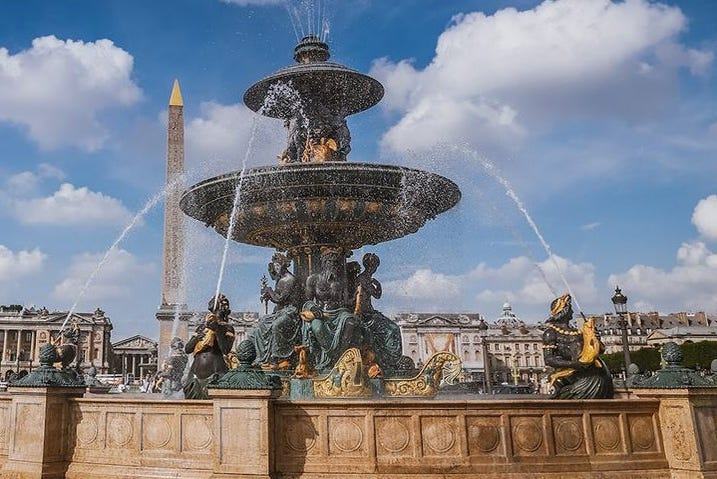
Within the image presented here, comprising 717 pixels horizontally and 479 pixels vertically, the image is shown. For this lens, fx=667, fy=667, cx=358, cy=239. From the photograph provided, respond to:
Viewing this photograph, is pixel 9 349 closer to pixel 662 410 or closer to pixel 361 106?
pixel 361 106

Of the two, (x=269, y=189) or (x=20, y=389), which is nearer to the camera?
(x=20, y=389)

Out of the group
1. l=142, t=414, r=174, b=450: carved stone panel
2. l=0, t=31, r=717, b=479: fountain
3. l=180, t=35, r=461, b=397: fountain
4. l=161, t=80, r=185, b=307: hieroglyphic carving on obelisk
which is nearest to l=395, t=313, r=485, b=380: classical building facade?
l=161, t=80, r=185, b=307: hieroglyphic carving on obelisk

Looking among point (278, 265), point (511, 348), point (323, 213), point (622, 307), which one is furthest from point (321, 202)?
point (511, 348)

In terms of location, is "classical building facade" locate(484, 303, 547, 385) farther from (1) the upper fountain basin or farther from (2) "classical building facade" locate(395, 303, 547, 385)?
(1) the upper fountain basin

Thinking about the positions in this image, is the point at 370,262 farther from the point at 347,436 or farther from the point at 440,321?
the point at 440,321

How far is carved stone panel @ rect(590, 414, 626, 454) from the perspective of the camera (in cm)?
665

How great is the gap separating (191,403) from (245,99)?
9.08 meters

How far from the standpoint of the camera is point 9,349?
119500 mm

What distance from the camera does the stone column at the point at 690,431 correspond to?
637cm

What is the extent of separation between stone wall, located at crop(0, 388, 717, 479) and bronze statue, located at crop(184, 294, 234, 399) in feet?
4.42

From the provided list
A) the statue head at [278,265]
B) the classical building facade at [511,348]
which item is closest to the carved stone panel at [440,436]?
the statue head at [278,265]


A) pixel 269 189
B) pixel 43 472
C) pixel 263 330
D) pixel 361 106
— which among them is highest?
pixel 361 106

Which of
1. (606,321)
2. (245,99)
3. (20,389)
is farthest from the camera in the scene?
(606,321)

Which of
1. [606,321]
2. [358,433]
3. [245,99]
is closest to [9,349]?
[606,321]
